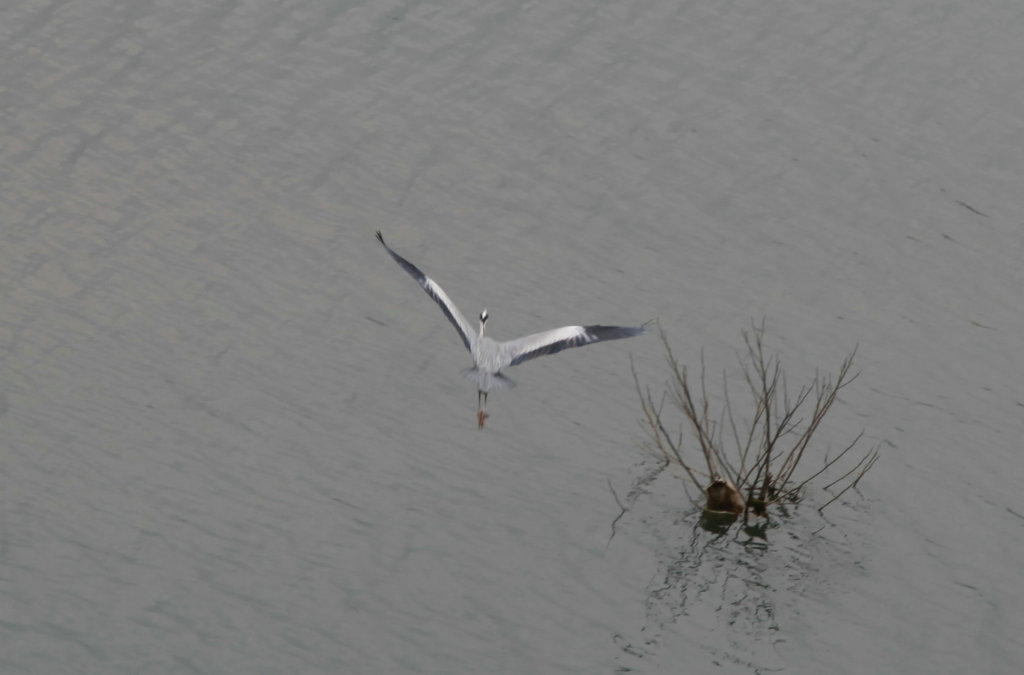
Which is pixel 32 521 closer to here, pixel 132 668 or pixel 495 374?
pixel 132 668

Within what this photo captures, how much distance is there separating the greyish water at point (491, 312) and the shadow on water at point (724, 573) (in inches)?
2.6

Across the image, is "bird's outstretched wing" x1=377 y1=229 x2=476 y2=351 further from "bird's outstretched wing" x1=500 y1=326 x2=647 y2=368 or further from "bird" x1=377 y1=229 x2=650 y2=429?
"bird's outstretched wing" x1=500 y1=326 x2=647 y2=368

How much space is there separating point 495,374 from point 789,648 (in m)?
5.69

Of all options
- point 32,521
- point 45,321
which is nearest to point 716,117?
point 45,321

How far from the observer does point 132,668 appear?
2478 cm

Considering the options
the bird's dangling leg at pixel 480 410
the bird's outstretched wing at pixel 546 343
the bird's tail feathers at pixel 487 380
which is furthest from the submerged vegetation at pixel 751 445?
the bird's tail feathers at pixel 487 380

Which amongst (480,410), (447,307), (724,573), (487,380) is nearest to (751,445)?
(724,573)

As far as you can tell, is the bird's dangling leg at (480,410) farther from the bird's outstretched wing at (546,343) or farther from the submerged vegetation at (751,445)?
the submerged vegetation at (751,445)

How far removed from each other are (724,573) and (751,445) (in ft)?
9.94

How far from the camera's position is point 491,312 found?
3234 centimetres

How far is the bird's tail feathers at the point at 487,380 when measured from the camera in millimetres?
25703

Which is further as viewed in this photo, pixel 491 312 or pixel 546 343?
pixel 491 312

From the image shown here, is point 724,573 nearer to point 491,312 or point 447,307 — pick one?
point 447,307

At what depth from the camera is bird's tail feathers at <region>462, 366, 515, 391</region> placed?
25703mm
